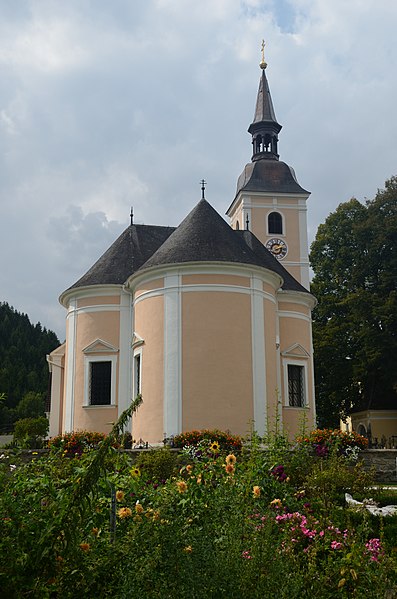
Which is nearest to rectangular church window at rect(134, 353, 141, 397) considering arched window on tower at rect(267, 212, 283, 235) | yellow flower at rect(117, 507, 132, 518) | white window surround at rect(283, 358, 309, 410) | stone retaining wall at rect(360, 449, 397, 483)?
white window surround at rect(283, 358, 309, 410)

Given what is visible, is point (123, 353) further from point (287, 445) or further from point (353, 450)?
point (287, 445)

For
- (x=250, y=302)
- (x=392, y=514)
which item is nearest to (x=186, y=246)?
(x=250, y=302)

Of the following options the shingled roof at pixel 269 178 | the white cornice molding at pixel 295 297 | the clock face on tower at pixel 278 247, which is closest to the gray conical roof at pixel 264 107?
the shingled roof at pixel 269 178

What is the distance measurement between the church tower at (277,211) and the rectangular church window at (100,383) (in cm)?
1534

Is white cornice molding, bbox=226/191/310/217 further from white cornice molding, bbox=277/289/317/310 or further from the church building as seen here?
white cornice molding, bbox=277/289/317/310

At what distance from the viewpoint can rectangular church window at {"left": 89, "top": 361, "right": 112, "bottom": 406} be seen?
2994 centimetres

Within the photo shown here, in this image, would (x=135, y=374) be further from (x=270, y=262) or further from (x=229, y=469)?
(x=229, y=469)

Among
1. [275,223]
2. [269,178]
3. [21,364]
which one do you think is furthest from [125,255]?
[21,364]

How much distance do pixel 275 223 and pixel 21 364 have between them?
2210 inches

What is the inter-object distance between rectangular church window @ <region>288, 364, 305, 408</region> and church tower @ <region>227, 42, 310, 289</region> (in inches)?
483

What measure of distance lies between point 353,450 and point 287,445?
1076 centimetres

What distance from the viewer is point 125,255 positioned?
3281cm

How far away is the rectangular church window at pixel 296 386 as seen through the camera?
30.1 m

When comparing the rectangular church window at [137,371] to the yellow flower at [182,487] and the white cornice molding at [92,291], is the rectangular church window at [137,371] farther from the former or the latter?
the yellow flower at [182,487]
